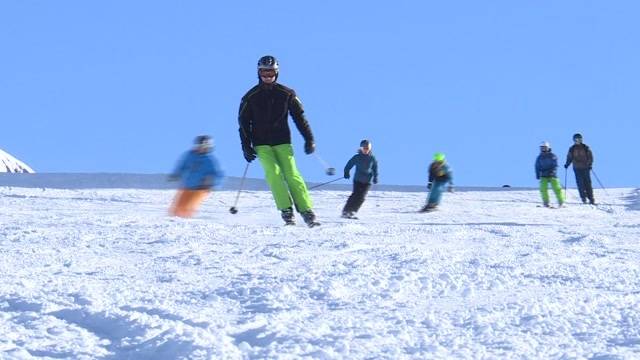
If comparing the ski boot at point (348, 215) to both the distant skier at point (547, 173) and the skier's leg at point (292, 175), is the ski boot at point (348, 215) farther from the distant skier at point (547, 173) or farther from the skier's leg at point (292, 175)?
the distant skier at point (547, 173)

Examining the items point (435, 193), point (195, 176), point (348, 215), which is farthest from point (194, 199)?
point (435, 193)

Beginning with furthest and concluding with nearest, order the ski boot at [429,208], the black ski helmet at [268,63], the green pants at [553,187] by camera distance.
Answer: the green pants at [553,187]
the ski boot at [429,208]
the black ski helmet at [268,63]

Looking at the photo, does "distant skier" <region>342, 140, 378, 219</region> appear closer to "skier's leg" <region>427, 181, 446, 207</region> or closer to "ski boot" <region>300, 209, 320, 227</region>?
"skier's leg" <region>427, 181, 446, 207</region>

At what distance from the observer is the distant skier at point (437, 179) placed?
17.0 metres

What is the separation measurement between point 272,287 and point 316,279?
344 mm

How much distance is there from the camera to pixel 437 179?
17.2 meters

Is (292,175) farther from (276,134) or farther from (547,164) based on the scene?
(547,164)

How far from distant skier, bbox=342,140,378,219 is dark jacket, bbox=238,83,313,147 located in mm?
5194

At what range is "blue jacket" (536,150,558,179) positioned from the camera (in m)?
19.6

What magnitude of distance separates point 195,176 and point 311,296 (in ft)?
26.0

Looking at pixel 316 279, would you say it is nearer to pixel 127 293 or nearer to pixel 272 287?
pixel 272 287

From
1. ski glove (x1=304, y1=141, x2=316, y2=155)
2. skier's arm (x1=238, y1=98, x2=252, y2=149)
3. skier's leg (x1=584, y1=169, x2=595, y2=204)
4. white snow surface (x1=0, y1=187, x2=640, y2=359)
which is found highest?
skier's arm (x1=238, y1=98, x2=252, y2=149)

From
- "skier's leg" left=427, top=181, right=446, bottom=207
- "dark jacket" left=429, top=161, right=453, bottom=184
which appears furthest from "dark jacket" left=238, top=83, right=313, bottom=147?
"dark jacket" left=429, top=161, right=453, bottom=184

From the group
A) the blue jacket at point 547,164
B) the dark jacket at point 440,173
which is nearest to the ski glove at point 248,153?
the dark jacket at point 440,173
